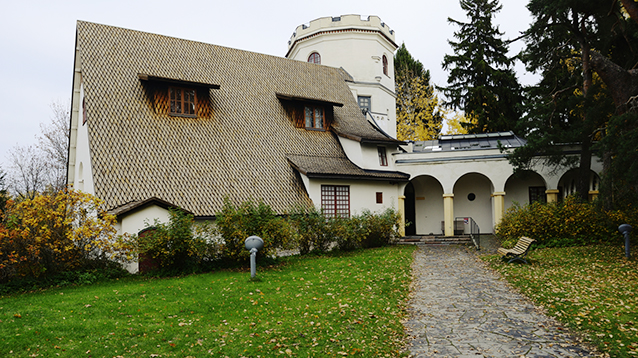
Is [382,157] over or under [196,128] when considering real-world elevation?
under

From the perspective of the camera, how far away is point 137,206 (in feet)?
49.6

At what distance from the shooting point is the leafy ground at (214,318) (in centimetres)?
734

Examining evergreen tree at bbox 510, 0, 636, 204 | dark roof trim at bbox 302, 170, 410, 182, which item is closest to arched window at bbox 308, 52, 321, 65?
dark roof trim at bbox 302, 170, 410, 182

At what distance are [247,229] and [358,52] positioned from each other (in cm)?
1993

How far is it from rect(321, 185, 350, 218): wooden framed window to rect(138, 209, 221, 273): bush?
716 centimetres

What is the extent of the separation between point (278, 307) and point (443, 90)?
2968 centimetres

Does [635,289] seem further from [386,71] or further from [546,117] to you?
[386,71]

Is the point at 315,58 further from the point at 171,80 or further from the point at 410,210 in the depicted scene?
the point at 171,80

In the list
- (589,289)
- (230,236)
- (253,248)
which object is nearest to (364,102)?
(230,236)

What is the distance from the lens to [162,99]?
805 inches

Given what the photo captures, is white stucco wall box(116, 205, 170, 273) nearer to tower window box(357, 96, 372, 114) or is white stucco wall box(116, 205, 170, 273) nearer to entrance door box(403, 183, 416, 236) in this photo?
entrance door box(403, 183, 416, 236)

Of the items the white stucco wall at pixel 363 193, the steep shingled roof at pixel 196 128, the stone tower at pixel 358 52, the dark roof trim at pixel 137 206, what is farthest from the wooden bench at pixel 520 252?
the stone tower at pixel 358 52

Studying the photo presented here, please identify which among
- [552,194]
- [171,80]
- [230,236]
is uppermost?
[171,80]

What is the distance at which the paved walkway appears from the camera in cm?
723
